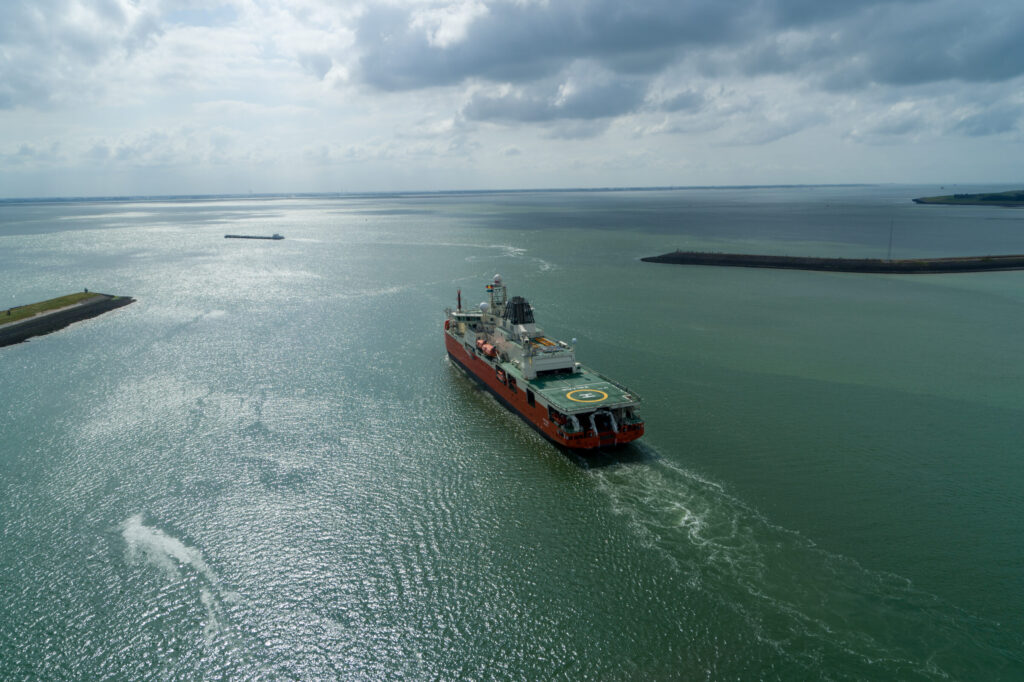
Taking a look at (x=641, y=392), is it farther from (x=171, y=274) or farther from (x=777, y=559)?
(x=171, y=274)

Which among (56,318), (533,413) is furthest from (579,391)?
(56,318)

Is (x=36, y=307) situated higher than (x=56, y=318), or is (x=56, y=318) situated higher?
(x=36, y=307)

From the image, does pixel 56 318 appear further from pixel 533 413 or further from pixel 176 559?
pixel 533 413

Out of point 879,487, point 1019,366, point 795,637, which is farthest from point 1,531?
point 1019,366

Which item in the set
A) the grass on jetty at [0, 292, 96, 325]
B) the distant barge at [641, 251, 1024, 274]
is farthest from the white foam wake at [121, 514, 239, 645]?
the distant barge at [641, 251, 1024, 274]

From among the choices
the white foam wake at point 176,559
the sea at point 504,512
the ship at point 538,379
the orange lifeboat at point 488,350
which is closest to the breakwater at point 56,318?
the sea at point 504,512
